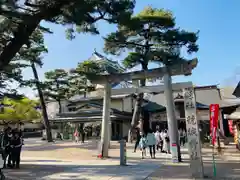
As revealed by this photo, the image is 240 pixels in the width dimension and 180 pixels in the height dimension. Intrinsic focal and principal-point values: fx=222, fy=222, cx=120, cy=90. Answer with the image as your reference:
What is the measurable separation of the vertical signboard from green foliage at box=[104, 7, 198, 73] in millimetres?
11107

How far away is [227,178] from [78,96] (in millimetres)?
29704

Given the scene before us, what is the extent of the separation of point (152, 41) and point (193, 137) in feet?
46.8

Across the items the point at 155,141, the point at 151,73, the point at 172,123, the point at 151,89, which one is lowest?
the point at 155,141

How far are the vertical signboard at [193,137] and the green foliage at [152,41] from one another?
1111 centimetres

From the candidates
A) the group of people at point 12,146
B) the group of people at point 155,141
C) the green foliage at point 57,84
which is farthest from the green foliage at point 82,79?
the group of people at point 12,146

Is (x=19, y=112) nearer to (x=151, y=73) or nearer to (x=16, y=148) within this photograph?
(x=16, y=148)

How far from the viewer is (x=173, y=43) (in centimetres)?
1973

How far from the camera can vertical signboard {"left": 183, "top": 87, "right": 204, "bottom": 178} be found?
728 centimetres

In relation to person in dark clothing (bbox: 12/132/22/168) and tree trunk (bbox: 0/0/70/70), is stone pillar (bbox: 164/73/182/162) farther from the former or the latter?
person in dark clothing (bbox: 12/132/22/168)

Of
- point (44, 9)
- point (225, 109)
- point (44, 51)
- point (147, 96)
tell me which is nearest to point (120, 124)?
point (147, 96)

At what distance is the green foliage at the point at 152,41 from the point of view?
62.3ft

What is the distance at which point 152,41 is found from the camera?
2059 centimetres

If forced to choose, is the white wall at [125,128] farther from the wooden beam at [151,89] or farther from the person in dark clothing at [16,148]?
the person in dark clothing at [16,148]

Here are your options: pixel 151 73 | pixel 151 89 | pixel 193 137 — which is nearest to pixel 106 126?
pixel 151 89
